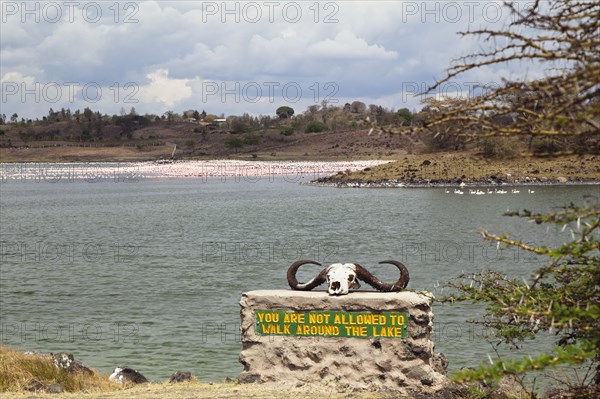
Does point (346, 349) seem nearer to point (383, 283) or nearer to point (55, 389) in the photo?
point (383, 283)

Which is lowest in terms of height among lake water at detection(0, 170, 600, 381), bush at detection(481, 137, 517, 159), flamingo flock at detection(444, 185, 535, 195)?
lake water at detection(0, 170, 600, 381)

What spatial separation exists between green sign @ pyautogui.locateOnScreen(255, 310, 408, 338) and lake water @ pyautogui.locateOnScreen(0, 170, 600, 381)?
265 cm

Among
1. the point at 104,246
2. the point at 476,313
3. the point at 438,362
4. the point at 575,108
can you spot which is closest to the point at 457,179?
the point at 104,246

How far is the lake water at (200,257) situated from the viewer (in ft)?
56.0

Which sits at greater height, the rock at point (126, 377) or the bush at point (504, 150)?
the bush at point (504, 150)

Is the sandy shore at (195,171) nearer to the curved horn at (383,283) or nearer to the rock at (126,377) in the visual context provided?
the rock at (126,377)

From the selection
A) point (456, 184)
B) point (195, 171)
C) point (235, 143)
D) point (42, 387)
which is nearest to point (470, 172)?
point (456, 184)

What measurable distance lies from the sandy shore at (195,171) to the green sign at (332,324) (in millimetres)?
91348

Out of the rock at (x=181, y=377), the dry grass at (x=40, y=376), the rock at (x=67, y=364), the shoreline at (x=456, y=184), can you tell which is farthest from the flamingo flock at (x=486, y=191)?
the dry grass at (x=40, y=376)

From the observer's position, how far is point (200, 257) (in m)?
32.8

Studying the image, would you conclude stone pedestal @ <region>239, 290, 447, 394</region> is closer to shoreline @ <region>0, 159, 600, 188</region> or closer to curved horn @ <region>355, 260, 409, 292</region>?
curved horn @ <region>355, 260, 409, 292</region>

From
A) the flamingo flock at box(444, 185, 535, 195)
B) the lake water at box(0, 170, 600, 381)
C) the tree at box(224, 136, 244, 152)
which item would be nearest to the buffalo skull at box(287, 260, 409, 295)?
the lake water at box(0, 170, 600, 381)

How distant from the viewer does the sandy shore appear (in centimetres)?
11056

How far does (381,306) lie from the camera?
10.5m
